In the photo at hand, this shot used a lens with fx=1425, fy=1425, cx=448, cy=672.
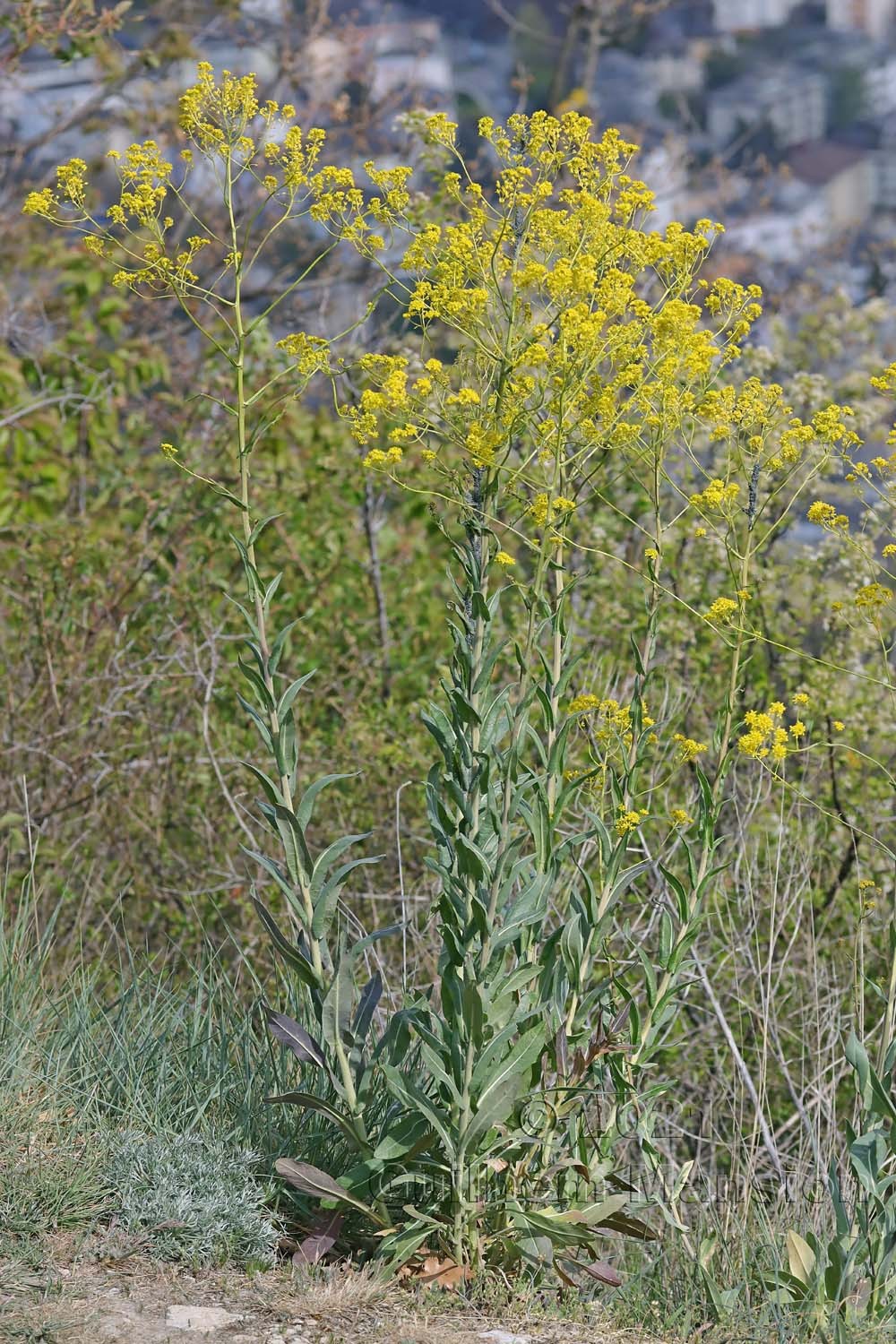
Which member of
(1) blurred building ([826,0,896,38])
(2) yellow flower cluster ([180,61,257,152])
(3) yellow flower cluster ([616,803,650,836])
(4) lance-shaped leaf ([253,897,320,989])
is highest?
(1) blurred building ([826,0,896,38])

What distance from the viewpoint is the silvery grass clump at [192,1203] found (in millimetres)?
2867

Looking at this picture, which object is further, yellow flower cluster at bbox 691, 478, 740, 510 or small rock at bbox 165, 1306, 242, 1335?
yellow flower cluster at bbox 691, 478, 740, 510

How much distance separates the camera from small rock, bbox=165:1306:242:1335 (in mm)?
2648

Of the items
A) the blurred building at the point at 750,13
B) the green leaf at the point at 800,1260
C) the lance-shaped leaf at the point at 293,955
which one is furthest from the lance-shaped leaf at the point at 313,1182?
the blurred building at the point at 750,13

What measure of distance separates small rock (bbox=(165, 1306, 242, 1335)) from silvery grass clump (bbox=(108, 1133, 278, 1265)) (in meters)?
0.14

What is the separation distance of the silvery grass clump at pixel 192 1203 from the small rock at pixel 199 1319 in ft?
0.45

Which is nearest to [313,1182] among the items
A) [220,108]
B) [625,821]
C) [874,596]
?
[625,821]

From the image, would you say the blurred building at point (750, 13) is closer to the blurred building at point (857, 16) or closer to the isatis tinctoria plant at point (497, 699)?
the blurred building at point (857, 16)

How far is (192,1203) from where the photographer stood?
2.87 meters

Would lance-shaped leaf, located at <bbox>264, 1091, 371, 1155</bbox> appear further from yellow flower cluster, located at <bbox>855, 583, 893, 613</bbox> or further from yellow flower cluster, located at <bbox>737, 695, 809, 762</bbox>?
yellow flower cluster, located at <bbox>855, 583, 893, 613</bbox>

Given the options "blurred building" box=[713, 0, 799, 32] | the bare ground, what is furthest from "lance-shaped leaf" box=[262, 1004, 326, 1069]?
"blurred building" box=[713, 0, 799, 32]

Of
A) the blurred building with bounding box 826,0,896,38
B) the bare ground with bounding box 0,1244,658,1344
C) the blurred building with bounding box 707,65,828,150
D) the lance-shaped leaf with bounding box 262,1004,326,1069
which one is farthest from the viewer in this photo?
the blurred building with bounding box 826,0,896,38

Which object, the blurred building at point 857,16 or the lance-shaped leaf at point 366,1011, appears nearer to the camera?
the lance-shaped leaf at point 366,1011

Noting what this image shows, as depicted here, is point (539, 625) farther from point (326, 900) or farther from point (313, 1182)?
point (313, 1182)
